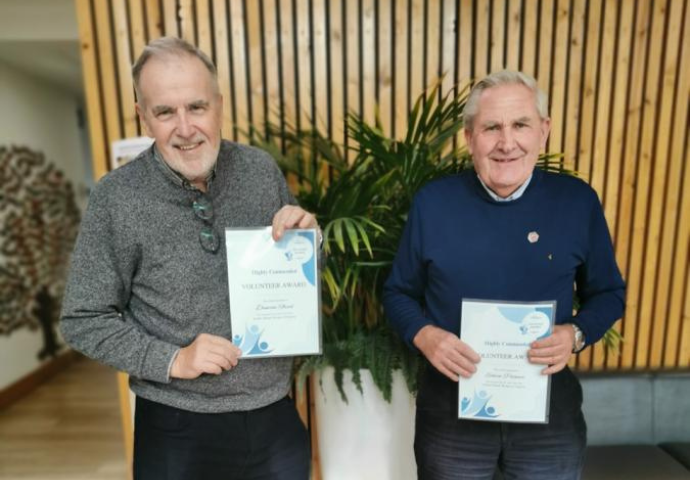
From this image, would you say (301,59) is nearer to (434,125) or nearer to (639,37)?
(434,125)

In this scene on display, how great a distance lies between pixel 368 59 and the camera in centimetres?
→ 218

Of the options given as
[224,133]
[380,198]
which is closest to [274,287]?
[380,198]

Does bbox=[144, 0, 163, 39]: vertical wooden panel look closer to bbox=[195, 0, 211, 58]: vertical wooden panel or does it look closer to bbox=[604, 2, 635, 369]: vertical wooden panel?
bbox=[195, 0, 211, 58]: vertical wooden panel

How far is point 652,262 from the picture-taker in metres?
2.34

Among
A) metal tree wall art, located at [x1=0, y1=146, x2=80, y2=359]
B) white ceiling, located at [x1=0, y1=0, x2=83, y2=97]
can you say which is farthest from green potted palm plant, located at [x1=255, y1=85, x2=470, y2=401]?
metal tree wall art, located at [x1=0, y1=146, x2=80, y2=359]

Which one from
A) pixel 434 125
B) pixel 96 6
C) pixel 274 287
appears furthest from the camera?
pixel 96 6

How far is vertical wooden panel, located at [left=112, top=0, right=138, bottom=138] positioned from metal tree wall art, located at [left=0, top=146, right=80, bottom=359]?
2382 millimetres

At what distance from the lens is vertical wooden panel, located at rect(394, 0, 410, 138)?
2146 mm

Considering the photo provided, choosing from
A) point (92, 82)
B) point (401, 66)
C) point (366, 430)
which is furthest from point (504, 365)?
point (92, 82)

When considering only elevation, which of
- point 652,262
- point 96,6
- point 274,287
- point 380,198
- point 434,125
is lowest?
point 652,262

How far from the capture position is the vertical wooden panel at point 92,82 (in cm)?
209

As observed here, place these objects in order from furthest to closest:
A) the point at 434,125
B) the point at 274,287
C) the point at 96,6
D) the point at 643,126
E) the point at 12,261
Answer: the point at 12,261, the point at 643,126, the point at 96,6, the point at 434,125, the point at 274,287

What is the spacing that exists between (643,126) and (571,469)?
186 centimetres

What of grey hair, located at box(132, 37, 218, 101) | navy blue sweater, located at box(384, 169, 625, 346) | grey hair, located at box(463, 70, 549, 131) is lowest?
navy blue sweater, located at box(384, 169, 625, 346)
